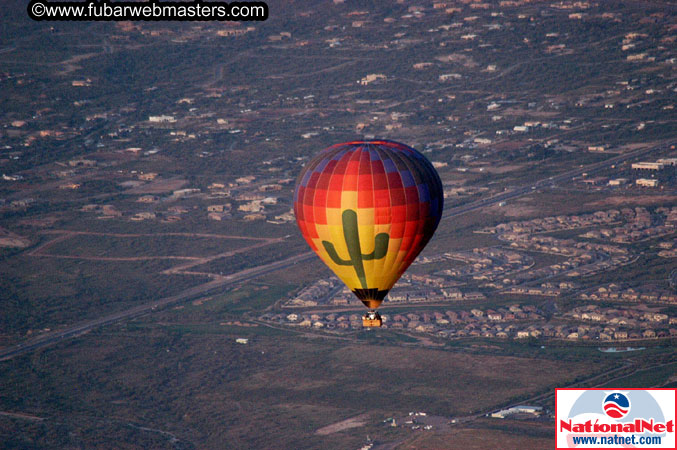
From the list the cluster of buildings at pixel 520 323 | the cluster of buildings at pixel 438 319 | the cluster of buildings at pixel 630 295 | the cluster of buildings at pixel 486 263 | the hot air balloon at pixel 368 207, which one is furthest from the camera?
the cluster of buildings at pixel 486 263

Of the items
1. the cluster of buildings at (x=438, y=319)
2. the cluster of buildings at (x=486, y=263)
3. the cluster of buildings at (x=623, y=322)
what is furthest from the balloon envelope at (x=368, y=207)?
the cluster of buildings at (x=486, y=263)

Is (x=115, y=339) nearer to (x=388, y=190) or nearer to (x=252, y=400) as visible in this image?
(x=252, y=400)

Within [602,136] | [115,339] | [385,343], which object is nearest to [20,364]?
[115,339]

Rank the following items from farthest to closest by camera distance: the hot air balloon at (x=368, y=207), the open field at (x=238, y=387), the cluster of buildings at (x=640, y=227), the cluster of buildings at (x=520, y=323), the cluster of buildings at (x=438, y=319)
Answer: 1. the cluster of buildings at (x=640, y=227)
2. the cluster of buildings at (x=438, y=319)
3. the cluster of buildings at (x=520, y=323)
4. the open field at (x=238, y=387)
5. the hot air balloon at (x=368, y=207)

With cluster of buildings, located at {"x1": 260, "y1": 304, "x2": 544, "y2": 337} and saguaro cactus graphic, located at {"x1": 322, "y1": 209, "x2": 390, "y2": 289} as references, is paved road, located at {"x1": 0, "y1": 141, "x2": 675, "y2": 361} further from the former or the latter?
saguaro cactus graphic, located at {"x1": 322, "y1": 209, "x2": 390, "y2": 289}

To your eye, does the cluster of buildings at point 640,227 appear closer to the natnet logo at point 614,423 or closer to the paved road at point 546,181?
the paved road at point 546,181

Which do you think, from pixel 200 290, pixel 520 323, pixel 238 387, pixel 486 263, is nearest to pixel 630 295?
pixel 520 323

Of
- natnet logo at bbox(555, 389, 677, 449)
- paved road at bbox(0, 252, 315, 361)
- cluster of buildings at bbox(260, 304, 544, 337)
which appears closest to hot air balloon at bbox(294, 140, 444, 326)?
natnet logo at bbox(555, 389, 677, 449)
